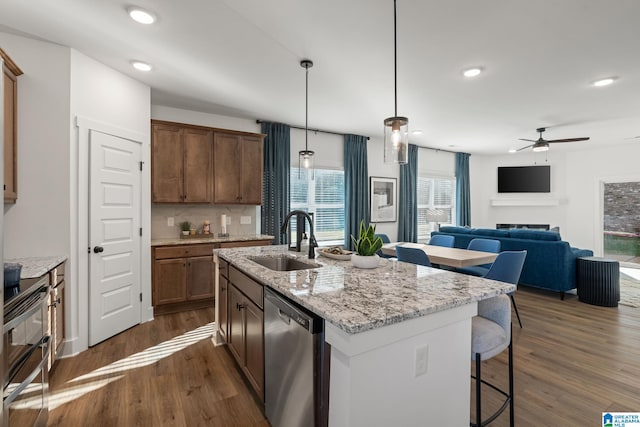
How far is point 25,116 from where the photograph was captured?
2594 millimetres

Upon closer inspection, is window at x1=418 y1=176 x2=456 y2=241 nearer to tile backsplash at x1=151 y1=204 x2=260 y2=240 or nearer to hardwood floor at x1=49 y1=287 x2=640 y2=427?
hardwood floor at x1=49 y1=287 x2=640 y2=427

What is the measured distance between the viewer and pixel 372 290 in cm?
156

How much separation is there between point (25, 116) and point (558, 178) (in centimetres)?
943

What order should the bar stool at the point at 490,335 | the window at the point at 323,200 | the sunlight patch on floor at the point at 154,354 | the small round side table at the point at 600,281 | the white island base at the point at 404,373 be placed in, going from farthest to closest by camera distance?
the window at the point at 323,200 < the small round side table at the point at 600,281 < the sunlight patch on floor at the point at 154,354 < the bar stool at the point at 490,335 < the white island base at the point at 404,373

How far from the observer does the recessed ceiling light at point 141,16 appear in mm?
2209

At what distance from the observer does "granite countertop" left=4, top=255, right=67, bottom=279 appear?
2.08 metres

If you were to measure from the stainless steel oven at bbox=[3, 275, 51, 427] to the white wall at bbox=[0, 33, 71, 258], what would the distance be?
100cm

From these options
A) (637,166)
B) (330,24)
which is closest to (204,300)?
(330,24)

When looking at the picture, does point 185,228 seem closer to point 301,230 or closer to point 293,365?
point 301,230

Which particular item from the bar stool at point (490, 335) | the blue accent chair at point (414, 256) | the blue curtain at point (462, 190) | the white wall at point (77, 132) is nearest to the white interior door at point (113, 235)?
the white wall at point (77, 132)

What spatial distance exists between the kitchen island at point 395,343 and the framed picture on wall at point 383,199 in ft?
15.0

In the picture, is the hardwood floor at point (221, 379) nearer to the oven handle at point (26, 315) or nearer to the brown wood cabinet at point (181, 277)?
the brown wood cabinet at point (181, 277)

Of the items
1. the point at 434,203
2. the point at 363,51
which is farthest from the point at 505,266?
the point at 434,203

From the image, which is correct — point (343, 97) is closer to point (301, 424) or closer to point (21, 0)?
point (21, 0)
